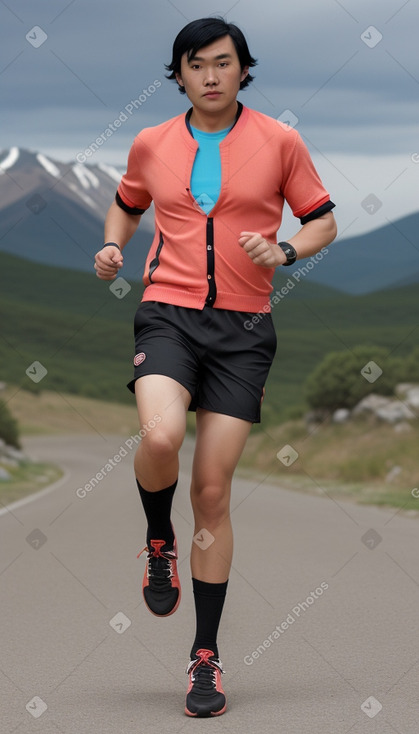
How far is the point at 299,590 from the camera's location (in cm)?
728

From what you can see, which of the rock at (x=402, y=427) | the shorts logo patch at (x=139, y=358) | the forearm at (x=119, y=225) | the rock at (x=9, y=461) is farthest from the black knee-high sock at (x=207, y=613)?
the rock at (x=9, y=461)

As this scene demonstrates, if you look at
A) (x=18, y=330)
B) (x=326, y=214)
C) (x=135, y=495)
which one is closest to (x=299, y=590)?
(x=326, y=214)

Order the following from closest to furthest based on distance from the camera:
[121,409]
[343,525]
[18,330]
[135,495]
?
1. [343,525]
2. [135,495]
3. [121,409]
4. [18,330]

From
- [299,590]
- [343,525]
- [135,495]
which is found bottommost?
[135,495]

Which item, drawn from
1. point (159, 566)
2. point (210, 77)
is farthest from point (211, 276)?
point (159, 566)

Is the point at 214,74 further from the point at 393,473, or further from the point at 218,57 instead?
the point at 393,473

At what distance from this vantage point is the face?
462cm

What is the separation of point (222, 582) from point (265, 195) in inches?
62.3

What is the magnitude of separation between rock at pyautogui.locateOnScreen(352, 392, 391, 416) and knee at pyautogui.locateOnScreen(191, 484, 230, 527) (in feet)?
96.2

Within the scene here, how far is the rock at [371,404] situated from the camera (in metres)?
33.8

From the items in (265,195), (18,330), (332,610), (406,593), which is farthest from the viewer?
(18,330)

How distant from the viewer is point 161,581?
15.9 ft

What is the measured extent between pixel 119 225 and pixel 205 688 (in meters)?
2.02

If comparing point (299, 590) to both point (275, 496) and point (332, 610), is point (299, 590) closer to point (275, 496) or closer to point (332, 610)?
point (332, 610)
